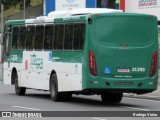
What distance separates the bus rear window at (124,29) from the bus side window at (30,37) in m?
4.95

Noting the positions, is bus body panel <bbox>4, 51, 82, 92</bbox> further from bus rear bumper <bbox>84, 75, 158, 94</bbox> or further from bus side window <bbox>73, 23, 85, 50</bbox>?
bus rear bumper <bbox>84, 75, 158, 94</bbox>

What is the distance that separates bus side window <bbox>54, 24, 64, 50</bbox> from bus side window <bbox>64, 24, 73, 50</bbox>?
0.34m

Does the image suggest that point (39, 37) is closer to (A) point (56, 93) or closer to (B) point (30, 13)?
(A) point (56, 93)

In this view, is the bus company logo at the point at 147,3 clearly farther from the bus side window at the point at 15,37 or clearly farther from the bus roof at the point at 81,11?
the bus roof at the point at 81,11

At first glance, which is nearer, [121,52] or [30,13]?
[121,52]

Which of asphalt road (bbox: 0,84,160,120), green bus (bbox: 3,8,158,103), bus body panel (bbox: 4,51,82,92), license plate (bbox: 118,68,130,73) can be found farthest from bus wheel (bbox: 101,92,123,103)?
license plate (bbox: 118,68,130,73)

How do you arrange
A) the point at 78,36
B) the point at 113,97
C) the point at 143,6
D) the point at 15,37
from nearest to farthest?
the point at 78,36, the point at 113,97, the point at 15,37, the point at 143,6

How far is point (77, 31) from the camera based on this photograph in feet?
72.2

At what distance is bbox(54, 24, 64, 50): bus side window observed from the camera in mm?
23250

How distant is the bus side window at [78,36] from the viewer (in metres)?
21.6

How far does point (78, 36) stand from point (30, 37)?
14.3ft

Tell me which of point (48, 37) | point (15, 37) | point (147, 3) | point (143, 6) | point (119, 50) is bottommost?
point (15, 37)

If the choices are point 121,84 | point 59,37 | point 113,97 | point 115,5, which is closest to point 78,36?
point 59,37

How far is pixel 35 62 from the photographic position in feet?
84.0
